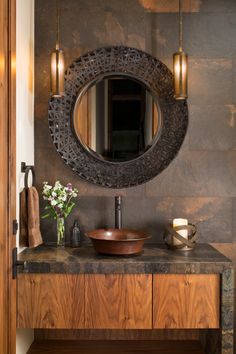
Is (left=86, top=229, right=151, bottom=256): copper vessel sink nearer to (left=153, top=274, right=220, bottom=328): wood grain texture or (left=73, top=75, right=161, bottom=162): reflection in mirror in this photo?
(left=153, top=274, right=220, bottom=328): wood grain texture

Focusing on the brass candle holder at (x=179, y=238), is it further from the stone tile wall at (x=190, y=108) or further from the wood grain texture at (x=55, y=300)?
the wood grain texture at (x=55, y=300)

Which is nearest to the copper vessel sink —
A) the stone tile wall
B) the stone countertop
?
the stone countertop

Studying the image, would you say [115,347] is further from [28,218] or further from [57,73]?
[57,73]

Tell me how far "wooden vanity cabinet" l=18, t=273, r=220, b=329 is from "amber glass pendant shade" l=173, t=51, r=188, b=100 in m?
1.18

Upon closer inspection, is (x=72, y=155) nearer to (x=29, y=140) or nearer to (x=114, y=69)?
(x=29, y=140)

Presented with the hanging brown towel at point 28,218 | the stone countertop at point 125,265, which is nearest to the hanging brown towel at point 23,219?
the hanging brown towel at point 28,218

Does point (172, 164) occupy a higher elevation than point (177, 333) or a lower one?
higher

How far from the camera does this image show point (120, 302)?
95.5 inches

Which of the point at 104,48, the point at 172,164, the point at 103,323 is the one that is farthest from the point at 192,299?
the point at 104,48

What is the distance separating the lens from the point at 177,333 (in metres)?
2.96

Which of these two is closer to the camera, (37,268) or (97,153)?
(37,268)

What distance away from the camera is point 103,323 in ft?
7.97

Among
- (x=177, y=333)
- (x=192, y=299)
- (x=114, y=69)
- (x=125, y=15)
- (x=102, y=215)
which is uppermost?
(x=125, y=15)

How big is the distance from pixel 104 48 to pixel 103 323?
186 centimetres
